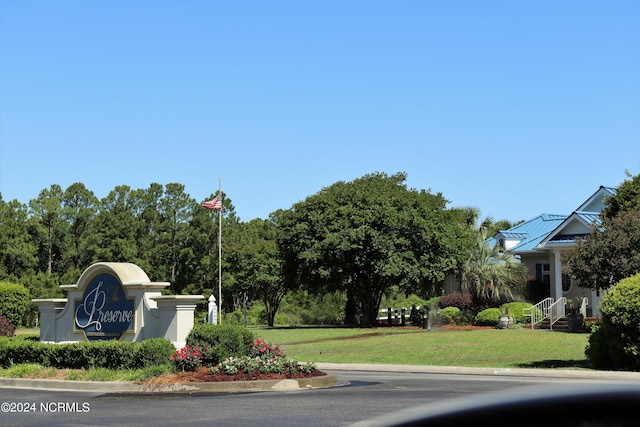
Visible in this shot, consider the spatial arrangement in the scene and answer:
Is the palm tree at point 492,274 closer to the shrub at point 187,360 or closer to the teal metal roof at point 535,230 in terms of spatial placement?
the teal metal roof at point 535,230

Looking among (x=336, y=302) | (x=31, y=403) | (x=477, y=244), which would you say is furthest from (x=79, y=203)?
(x=31, y=403)

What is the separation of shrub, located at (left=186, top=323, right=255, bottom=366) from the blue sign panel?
367cm

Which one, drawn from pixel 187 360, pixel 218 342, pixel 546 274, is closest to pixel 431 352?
pixel 218 342

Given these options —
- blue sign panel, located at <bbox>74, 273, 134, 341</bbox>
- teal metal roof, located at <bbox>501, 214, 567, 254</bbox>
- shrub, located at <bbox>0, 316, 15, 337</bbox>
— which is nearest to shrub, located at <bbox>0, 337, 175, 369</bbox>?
blue sign panel, located at <bbox>74, 273, 134, 341</bbox>

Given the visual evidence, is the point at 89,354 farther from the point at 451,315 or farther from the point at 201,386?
the point at 451,315

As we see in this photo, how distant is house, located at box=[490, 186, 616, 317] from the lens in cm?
4184

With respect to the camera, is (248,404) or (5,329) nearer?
(248,404)

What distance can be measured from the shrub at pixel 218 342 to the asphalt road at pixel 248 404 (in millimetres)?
2290

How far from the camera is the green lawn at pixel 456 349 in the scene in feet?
82.0

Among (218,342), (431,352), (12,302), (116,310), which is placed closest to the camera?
(218,342)

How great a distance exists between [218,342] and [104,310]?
17.9 ft

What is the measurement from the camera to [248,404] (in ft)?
46.1

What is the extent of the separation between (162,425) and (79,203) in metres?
71.1

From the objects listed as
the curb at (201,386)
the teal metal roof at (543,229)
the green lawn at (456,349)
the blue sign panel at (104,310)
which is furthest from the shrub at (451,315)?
the curb at (201,386)
